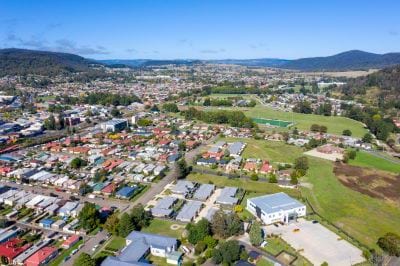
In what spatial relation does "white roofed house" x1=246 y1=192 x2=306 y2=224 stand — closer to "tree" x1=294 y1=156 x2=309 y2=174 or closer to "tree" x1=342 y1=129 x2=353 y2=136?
"tree" x1=294 y1=156 x2=309 y2=174

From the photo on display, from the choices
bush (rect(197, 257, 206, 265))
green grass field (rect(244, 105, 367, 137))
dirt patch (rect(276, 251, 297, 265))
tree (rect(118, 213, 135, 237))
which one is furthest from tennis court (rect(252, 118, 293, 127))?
bush (rect(197, 257, 206, 265))

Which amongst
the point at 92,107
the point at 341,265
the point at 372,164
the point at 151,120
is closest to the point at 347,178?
the point at 372,164

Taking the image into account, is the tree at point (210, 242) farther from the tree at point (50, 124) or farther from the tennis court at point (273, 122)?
the tree at point (50, 124)

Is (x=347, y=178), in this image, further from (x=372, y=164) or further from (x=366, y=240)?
(x=366, y=240)

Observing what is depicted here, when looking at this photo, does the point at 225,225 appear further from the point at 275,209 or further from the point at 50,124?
the point at 50,124

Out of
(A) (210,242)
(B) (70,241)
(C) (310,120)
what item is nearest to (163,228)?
(A) (210,242)
